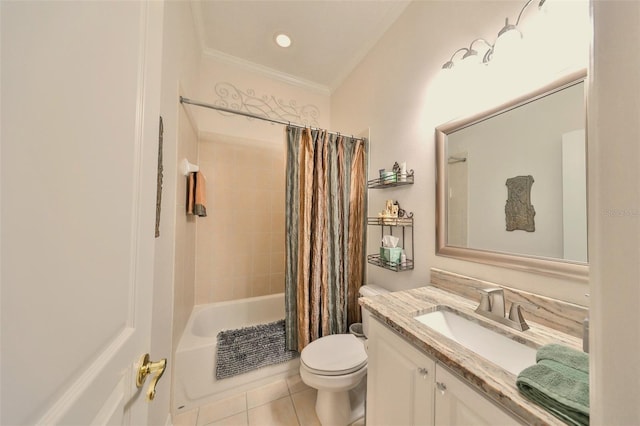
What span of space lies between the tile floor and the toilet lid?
423mm

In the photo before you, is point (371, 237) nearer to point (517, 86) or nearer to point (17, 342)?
point (517, 86)

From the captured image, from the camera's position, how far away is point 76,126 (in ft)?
1.04

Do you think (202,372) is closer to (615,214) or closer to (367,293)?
(367,293)

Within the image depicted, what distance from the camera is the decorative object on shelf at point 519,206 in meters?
0.92

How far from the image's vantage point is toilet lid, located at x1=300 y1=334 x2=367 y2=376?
1222 millimetres

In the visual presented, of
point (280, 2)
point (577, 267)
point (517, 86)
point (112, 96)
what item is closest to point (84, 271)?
point (112, 96)

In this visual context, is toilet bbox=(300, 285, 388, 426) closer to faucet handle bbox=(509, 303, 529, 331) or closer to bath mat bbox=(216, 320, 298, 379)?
bath mat bbox=(216, 320, 298, 379)

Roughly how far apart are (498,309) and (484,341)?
141mm

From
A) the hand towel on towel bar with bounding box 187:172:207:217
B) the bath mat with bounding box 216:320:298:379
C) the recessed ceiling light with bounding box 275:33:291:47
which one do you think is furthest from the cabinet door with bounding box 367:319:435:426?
the recessed ceiling light with bounding box 275:33:291:47

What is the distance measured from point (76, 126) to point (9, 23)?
117 millimetres

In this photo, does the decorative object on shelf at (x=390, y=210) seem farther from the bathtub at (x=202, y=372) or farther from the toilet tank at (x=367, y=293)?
the bathtub at (x=202, y=372)

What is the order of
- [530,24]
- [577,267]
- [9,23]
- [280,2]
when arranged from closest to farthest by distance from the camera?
[9,23], [577,267], [530,24], [280,2]

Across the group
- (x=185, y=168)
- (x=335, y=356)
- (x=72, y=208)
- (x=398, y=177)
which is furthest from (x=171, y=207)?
(x=398, y=177)

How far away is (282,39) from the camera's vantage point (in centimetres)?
182
